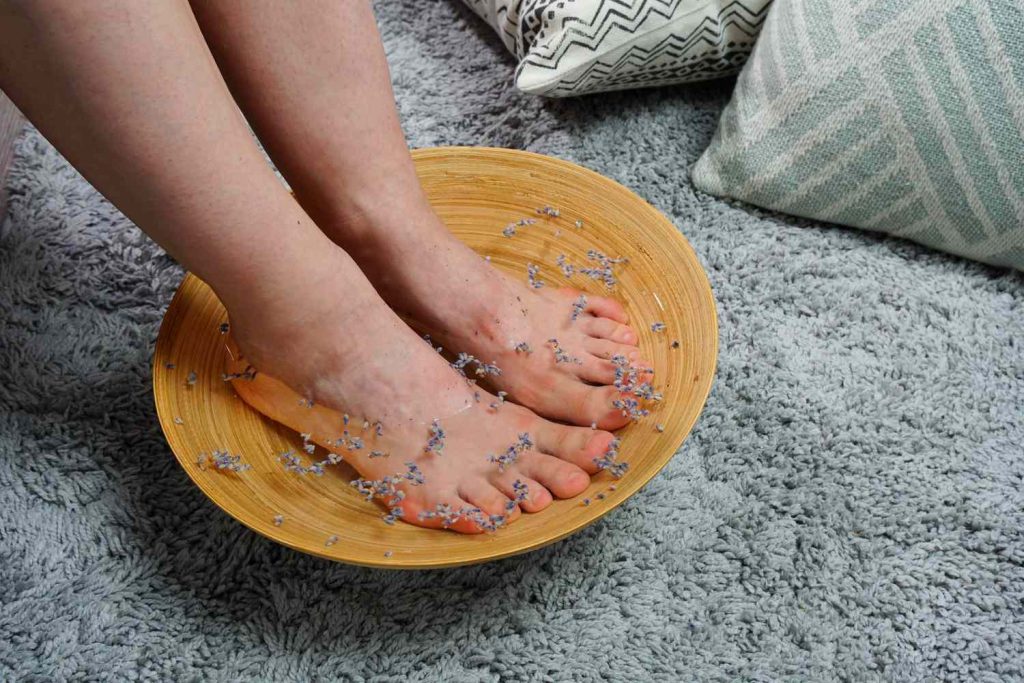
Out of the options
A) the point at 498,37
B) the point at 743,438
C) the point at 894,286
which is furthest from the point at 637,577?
the point at 498,37

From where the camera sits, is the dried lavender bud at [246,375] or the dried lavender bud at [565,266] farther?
the dried lavender bud at [565,266]

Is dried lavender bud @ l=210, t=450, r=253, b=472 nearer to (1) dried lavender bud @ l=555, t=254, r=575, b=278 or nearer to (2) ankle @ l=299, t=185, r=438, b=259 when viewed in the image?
(2) ankle @ l=299, t=185, r=438, b=259

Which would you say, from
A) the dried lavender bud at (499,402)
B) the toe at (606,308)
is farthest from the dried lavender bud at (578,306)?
the dried lavender bud at (499,402)

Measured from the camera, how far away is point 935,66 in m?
1.02

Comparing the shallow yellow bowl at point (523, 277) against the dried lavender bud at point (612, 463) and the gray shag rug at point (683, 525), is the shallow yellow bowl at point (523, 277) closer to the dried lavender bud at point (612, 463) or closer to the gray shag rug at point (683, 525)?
the dried lavender bud at point (612, 463)

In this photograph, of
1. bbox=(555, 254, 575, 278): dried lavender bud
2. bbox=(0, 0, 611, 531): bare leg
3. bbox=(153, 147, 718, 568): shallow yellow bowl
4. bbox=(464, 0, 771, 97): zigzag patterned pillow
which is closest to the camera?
bbox=(0, 0, 611, 531): bare leg

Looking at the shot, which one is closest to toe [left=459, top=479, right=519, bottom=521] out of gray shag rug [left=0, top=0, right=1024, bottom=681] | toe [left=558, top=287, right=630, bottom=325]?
gray shag rug [left=0, top=0, right=1024, bottom=681]

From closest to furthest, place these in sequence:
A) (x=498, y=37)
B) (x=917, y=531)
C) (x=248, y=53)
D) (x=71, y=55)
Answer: (x=71, y=55) → (x=248, y=53) → (x=917, y=531) → (x=498, y=37)

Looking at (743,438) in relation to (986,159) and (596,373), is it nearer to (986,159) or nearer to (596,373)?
(596,373)

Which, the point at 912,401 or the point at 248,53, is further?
the point at 912,401

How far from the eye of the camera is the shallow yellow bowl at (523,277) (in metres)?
0.80

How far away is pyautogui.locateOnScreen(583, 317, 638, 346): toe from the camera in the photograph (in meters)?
0.95

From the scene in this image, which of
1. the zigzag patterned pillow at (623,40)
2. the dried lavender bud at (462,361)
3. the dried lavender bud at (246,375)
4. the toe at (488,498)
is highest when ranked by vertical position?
the zigzag patterned pillow at (623,40)

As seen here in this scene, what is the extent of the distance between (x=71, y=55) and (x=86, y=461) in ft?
1.61
